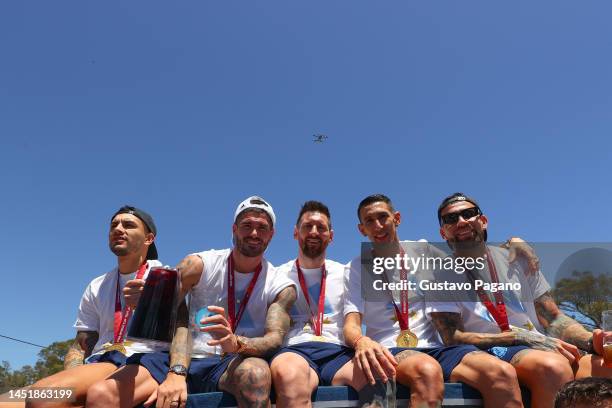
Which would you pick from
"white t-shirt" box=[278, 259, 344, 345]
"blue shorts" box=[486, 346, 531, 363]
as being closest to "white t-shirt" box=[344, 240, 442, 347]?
"white t-shirt" box=[278, 259, 344, 345]

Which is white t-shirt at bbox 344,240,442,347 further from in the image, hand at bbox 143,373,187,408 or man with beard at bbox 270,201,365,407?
hand at bbox 143,373,187,408

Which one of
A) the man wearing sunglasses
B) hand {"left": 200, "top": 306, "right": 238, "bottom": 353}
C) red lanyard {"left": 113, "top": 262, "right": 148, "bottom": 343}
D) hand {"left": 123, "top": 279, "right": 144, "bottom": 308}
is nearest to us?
hand {"left": 200, "top": 306, "right": 238, "bottom": 353}

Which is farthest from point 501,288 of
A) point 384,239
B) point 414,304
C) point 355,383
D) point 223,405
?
point 223,405

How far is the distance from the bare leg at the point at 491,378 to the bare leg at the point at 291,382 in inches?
49.0

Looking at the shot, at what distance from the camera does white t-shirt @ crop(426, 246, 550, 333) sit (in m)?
4.21

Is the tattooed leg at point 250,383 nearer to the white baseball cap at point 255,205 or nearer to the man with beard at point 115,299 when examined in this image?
the man with beard at point 115,299

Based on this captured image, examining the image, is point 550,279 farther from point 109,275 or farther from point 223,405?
point 109,275

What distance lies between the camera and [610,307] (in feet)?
15.0

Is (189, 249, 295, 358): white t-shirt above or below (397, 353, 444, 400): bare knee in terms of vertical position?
above

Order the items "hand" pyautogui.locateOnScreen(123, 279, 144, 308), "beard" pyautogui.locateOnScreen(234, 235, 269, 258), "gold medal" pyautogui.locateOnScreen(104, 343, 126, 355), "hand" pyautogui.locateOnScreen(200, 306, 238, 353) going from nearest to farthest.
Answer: "hand" pyautogui.locateOnScreen(200, 306, 238, 353), "hand" pyautogui.locateOnScreen(123, 279, 144, 308), "gold medal" pyautogui.locateOnScreen(104, 343, 126, 355), "beard" pyautogui.locateOnScreen(234, 235, 269, 258)

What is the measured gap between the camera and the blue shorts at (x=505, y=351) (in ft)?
12.2

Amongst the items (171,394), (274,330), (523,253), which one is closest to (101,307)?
(171,394)

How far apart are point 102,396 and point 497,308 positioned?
3443 mm

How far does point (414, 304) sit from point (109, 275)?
324 centimetres
